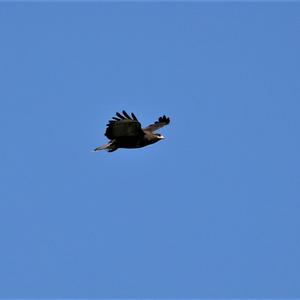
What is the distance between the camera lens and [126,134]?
30031 mm

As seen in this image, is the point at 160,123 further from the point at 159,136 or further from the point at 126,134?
the point at 126,134

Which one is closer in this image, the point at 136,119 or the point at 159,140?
the point at 136,119

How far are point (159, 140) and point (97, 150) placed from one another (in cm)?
227

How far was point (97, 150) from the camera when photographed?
99.5ft

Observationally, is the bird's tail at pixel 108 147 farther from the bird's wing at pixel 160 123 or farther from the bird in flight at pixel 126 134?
the bird's wing at pixel 160 123

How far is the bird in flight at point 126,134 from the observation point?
96.1 feet

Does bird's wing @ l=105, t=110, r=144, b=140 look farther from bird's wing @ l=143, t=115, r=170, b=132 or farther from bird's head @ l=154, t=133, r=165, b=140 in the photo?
bird's wing @ l=143, t=115, r=170, b=132

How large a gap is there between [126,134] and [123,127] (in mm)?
515

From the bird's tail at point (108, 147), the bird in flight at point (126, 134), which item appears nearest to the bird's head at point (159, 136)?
the bird in flight at point (126, 134)

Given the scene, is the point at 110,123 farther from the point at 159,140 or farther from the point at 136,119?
the point at 159,140

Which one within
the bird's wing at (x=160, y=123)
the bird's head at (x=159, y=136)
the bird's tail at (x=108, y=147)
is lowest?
the bird's tail at (x=108, y=147)

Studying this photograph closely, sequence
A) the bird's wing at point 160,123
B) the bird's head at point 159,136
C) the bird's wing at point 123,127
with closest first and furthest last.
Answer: the bird's wing at point 123,127 → the bird's head at point 159,136 → the bird's wing at point 160,123

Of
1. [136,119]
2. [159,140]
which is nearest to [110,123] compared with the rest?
[136,119]

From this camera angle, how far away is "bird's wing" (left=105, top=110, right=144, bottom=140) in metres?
29.2
